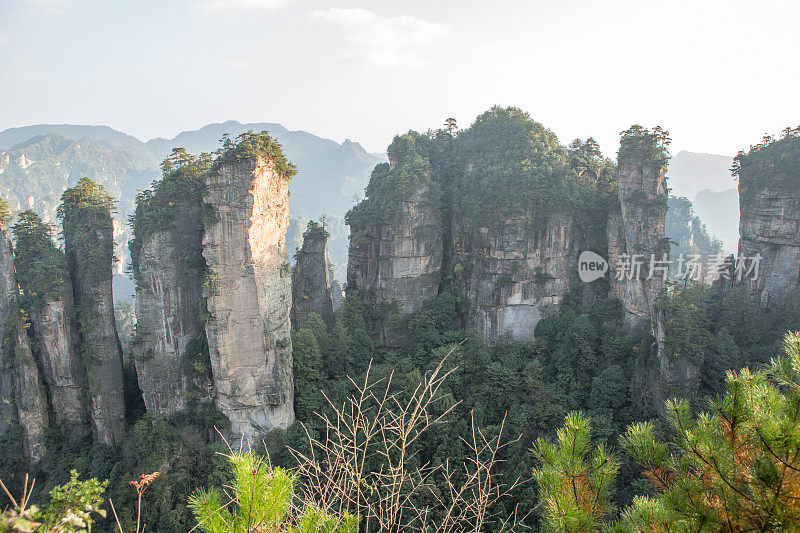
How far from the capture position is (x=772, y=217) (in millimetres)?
18391

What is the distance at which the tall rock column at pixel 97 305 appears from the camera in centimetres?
1634

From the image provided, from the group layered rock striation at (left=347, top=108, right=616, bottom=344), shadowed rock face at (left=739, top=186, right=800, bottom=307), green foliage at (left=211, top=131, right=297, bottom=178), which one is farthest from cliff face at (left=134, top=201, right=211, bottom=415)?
shadowed rock face at (left=739, top=186, right=800, bottom=307)

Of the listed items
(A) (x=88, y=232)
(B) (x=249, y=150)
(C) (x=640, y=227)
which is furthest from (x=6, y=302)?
(C) (x=640, y=227)

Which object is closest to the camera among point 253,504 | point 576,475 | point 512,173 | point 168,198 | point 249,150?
point 253,504

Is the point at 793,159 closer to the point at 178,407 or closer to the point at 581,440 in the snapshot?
the point at 581,440

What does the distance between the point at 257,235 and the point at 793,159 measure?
72.1ft

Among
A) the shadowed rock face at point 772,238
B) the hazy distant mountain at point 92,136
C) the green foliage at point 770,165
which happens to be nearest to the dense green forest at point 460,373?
the shadowed rock face at point 772,238

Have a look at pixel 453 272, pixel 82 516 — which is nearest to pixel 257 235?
pixel 453 272

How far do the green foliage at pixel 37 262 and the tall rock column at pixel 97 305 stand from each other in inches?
27.7

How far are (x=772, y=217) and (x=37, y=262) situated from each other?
3006 centimetres

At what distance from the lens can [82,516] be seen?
8.15 feet

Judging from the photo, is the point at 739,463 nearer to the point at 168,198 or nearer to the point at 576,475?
the point at 576,475

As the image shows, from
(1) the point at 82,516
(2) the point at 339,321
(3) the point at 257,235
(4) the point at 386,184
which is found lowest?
(2) the point at 339,321

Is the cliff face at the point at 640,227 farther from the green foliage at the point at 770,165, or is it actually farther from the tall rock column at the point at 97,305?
the tall rock column at the point at 97,305
